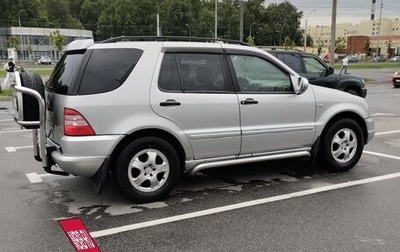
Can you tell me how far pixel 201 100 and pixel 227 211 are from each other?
4.27ft

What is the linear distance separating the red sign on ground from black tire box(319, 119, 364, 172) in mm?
3469

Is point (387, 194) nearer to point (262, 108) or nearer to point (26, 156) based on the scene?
point (262, 108)

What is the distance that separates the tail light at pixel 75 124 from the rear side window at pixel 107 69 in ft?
0.77

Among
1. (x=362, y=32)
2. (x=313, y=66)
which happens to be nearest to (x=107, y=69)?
(x=313, y=66)

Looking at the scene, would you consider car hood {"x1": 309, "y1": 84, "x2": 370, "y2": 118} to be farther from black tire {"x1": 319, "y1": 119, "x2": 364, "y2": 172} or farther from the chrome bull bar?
the chrome bull bar

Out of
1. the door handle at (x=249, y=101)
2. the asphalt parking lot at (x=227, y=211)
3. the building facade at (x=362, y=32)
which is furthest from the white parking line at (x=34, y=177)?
the building facade at (x=362, y=32)

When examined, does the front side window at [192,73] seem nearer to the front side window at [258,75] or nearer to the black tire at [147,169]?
the front side window at [258,75]

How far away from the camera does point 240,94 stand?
5301 millimetres

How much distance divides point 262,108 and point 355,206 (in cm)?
158

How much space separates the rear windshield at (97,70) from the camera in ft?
15.0

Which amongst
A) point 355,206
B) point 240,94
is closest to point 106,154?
point 240,94

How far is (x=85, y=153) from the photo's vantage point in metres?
4.53

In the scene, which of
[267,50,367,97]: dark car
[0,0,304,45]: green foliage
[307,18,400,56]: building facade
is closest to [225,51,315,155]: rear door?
[267,50,367,97]: dark car

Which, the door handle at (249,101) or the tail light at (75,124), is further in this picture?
the door handle at (249,101)
